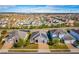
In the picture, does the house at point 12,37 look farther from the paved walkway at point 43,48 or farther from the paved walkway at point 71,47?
the paved walkway at point 71,47

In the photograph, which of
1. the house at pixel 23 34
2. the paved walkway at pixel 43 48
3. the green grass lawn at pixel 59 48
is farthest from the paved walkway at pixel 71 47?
the house at pixel 23 34

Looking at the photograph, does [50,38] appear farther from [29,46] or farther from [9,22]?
[9,22]

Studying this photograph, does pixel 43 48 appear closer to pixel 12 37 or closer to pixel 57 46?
pixel 57 46

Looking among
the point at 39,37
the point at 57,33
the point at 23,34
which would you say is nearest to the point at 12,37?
the point at 23,34

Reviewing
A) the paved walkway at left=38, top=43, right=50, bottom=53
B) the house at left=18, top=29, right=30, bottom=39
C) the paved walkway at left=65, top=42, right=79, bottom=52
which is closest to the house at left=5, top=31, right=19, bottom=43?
the house at left=18, top=29, right=30, bottom=39

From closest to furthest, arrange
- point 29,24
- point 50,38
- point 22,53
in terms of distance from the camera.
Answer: point 22,53 < point 50,38 < point 29,24

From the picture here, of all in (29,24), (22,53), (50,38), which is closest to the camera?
(22,53)

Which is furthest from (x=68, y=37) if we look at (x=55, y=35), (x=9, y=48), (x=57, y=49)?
(x=9, y=48)

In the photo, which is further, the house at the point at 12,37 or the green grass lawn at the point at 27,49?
the house at the point at 12,37

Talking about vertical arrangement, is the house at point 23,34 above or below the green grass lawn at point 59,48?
above
